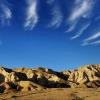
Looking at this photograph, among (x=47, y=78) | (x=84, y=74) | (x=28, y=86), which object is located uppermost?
(x=84, y=74)

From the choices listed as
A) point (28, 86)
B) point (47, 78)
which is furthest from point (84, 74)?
point (28, 86)

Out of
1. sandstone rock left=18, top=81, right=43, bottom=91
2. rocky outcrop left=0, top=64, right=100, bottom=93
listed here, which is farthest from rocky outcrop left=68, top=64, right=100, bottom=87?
sandstone rock left=18, top=81, right=43, bottom=91

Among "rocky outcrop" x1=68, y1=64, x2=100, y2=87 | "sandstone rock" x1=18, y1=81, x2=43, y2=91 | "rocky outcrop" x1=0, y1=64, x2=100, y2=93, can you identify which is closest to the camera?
"sandstone rock" x1=18, y1=81, x2=43, y2=91

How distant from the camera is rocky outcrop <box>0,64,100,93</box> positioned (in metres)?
98.4

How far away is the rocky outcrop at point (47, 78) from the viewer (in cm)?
9842

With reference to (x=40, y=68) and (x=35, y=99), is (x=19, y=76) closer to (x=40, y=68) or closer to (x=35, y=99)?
(x=40, y=68)

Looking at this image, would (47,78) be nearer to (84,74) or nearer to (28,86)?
(84,74)

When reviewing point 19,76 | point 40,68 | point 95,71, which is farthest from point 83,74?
point 19,76

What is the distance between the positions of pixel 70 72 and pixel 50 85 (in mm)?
43230

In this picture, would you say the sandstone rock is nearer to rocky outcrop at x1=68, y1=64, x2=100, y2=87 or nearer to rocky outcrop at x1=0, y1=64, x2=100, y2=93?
rocky outcrop at x1=0, y1=64, x2=100, y2=93

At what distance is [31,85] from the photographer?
93.6m

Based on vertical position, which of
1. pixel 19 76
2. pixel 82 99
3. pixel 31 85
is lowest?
pixel 82 99

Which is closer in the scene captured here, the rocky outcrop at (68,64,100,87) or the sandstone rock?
the sandstone rock

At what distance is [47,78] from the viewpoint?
126 metres
